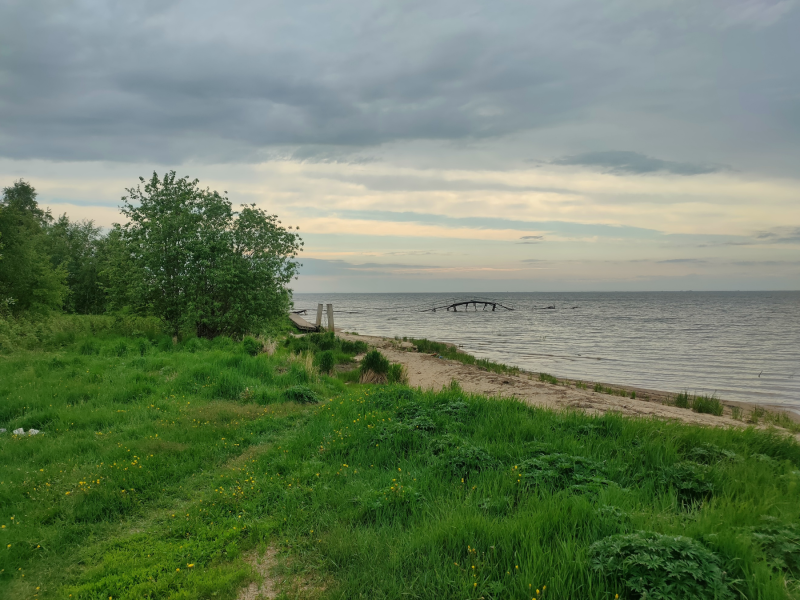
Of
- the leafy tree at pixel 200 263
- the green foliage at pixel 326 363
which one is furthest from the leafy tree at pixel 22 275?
the green foliage at pixel 326 363

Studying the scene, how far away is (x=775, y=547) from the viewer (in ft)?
12.1

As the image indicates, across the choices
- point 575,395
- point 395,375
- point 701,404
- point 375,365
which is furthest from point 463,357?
point 701,404

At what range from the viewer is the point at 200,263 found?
17.7 m

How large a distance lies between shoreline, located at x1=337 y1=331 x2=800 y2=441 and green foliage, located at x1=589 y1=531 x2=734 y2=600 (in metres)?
5.65

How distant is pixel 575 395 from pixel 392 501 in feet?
33.3

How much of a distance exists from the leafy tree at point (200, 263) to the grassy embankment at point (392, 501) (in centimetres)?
862

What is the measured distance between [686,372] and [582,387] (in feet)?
30.7

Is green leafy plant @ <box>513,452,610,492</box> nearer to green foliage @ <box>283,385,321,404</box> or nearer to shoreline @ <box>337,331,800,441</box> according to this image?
shoreline @ <box>337,331,800,441</box>

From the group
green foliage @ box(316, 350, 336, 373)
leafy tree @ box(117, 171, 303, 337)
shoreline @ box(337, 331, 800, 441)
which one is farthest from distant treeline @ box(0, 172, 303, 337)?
shoreline @ box(337, 331, 800, 441)

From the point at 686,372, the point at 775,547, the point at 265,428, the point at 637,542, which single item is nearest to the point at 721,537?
the point at 775,547

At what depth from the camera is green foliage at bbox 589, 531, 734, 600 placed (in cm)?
313

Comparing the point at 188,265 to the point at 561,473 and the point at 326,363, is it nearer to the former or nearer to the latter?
the point at 326,363

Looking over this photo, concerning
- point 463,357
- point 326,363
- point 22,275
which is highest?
point 22,275

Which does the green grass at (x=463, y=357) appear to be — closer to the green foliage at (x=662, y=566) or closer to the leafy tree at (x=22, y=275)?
the green foliage at (x=662, y=566)
